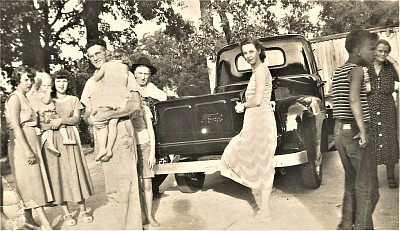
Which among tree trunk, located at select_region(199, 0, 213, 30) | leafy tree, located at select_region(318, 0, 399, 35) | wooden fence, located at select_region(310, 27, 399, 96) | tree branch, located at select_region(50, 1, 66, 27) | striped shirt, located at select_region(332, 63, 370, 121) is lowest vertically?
striped shirt, located at select_region(332, 63, 370, 121)

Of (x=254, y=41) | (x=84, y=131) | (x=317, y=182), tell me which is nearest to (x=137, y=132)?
(x=84, y=131)

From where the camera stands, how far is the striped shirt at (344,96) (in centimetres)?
276

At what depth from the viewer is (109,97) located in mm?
3363

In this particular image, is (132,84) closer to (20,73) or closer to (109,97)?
(109,97)

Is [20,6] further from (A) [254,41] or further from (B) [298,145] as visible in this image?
(B) [298,145]

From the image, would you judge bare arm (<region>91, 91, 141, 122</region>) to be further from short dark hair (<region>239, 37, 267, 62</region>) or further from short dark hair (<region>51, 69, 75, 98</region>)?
→ short dark hair (<region>239, 37, 267, 62</region>)

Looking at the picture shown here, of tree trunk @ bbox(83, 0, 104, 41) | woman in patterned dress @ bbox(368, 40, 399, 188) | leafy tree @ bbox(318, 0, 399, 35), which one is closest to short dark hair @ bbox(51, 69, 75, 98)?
tree trunk @ bbox(83, 0, 104, 41)

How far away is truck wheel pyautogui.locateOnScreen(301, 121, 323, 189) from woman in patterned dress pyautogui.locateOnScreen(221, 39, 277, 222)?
27cm

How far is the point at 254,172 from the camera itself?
3107 mm

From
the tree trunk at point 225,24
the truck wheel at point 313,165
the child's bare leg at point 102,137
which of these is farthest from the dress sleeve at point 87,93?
the truck wheel at point 313,165

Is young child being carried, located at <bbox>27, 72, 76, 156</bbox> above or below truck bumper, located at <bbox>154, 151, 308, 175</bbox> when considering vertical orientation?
above

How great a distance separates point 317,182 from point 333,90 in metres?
0.78

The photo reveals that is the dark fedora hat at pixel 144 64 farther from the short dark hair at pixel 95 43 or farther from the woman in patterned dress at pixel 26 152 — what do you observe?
the woman in patterned dress at pixel 26 152

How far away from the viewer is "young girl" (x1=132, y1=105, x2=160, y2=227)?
339cm
